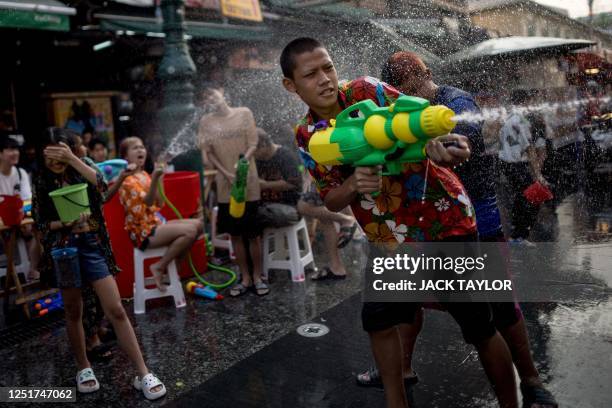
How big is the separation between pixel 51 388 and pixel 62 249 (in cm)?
90

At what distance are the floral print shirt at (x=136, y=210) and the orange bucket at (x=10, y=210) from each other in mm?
929

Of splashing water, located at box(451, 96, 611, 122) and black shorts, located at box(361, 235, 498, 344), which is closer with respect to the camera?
black shorts, located at box(361, 235, 498, 344)

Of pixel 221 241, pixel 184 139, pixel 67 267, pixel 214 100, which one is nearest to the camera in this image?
pixel 67 267

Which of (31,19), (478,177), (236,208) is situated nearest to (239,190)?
(236,208)

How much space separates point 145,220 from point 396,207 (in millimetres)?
2969

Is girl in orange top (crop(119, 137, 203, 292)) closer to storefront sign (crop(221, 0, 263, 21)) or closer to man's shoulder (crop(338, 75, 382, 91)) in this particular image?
man's shoulder (crop(338, 75, 382, 91))

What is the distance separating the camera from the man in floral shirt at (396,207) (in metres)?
2.30

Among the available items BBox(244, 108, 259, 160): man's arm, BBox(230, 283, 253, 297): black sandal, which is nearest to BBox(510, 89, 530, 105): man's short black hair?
BBox(244, 108, 259, 160): man's arm

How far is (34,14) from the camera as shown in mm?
6613

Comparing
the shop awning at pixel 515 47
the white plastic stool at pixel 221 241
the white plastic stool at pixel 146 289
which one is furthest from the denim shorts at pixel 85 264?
the shop awning at pixel 515 47

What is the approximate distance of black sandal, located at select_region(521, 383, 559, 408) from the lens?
2.66 m

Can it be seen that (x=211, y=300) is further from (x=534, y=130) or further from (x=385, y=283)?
(x=534, y=130)

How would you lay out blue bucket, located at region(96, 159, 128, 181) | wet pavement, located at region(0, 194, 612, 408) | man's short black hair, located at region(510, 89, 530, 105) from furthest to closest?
man's short black hair, located at region(510, 89, 530, 105), blue bucket, located at region(96, 159, 128, 181), wet pavement, located at region(0, 194, 612, 408)

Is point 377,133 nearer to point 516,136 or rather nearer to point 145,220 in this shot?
point 145,220
